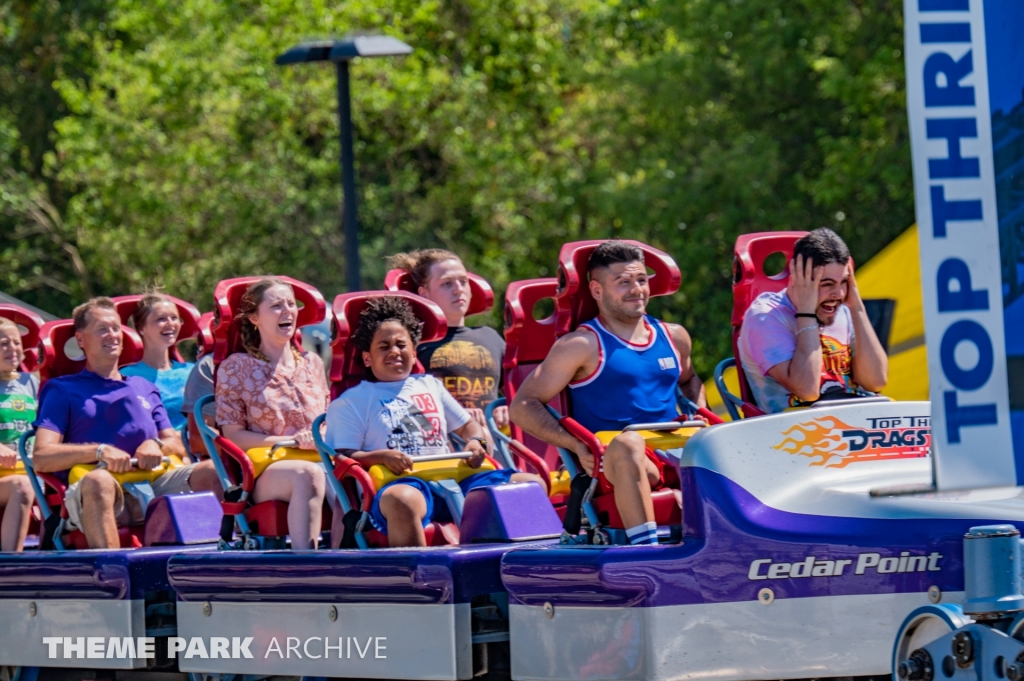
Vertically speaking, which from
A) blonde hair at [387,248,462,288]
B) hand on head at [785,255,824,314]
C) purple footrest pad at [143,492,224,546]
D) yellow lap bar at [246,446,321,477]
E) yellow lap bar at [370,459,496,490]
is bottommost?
purple footrest pad at [143,492,224,546]

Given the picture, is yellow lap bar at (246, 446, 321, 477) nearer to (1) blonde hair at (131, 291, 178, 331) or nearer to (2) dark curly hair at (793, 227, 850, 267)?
(1) blonde hair at (131, 291, 178, 331)

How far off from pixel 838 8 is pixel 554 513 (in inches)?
458

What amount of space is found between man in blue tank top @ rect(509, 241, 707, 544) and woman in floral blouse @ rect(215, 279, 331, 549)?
126 centimetres

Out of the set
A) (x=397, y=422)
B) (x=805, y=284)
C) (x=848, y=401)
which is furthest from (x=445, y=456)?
(x=848, y=401)

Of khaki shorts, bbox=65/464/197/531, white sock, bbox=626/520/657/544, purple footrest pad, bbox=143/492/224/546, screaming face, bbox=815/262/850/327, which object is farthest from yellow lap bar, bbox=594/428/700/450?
khaki shorts, bbox=65/464/197/531

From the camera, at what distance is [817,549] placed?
5184mm

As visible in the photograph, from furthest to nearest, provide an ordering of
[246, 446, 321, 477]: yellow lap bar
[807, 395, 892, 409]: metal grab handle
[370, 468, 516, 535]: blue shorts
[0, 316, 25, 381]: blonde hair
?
[0, 316, 25, 381]: blonde hair, [246, 446, 321, 477]: yellow lap bar, [370, 468, 516, 535]: blue shorts, [807, 395, 892, 409]: metal grab handle

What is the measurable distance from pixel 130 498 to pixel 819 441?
12.6ft

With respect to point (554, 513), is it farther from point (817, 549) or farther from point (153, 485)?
point (153, 485)

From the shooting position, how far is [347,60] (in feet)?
42.9

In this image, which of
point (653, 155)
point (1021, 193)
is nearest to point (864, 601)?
point (1021, 193)

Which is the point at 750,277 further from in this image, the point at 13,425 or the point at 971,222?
the point at 13,425

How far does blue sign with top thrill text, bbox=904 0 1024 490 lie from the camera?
4.16 metres

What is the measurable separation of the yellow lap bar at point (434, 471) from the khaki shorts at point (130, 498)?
1687 millimetres
